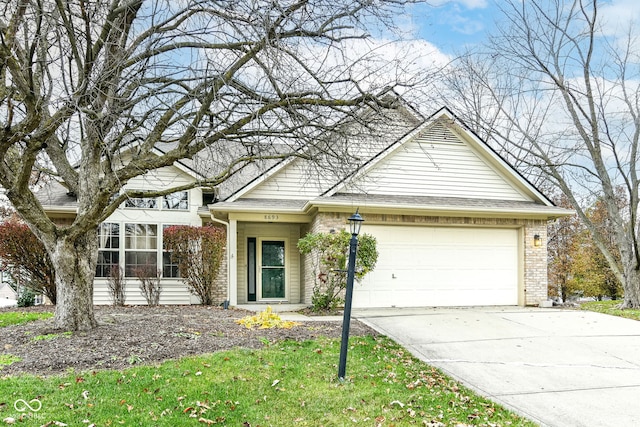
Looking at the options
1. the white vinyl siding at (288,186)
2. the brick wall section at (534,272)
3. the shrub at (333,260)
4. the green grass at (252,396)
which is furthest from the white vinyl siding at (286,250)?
the green grass at (252,396)

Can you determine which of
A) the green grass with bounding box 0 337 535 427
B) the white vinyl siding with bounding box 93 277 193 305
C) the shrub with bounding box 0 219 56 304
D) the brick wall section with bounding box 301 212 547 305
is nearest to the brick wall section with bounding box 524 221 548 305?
the brick wall section with bounding box 301 212 547 305

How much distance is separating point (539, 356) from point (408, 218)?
6087 millimetres

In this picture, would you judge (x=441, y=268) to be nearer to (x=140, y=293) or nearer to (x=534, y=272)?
(x=534, y=272)

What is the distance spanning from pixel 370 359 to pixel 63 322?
4.67 metres

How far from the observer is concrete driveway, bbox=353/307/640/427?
5.28 m

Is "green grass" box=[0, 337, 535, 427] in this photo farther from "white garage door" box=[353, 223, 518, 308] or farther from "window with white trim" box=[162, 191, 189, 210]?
"window with white trim" box=[162, 191, 189, 210]

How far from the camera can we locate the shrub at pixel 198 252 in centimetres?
1312

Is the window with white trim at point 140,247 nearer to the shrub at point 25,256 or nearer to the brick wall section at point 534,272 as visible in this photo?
the shrub at point 25,256

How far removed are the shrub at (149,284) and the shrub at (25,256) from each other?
2.14 m

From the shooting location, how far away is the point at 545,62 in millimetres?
16562

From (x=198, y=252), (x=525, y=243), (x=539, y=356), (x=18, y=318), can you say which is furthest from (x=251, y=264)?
(x=539, y=356)

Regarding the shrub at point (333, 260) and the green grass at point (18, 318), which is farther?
the shrub at point (333, 260)

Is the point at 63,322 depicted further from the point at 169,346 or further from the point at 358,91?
the point at 358,91

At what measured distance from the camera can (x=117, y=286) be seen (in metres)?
13.5
